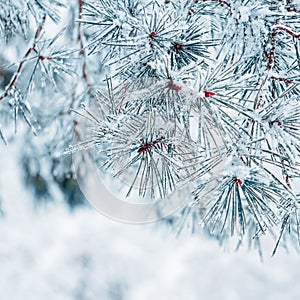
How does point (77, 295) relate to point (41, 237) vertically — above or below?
below

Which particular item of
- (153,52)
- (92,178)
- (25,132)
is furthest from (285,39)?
(25,132)

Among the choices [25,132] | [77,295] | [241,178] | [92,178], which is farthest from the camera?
[77,295]

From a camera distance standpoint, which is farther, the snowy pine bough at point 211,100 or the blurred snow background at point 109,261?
the blurred snow background at point 109,261

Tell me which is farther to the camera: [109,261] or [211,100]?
[109,261]

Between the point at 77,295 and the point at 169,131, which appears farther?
the point at 77,295

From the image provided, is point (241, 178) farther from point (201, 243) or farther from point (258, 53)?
point (201, 243)

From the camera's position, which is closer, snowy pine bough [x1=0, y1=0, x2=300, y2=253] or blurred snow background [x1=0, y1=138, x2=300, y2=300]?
snowy pine bough [x1=0, y1=0, x2=300, y2=253]

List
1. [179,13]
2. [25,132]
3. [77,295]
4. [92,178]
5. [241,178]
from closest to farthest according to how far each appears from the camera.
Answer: [241,178] → [179,13] → [92,178] → [25,132] → [77,295]

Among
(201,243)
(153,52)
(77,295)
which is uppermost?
(201,243)
